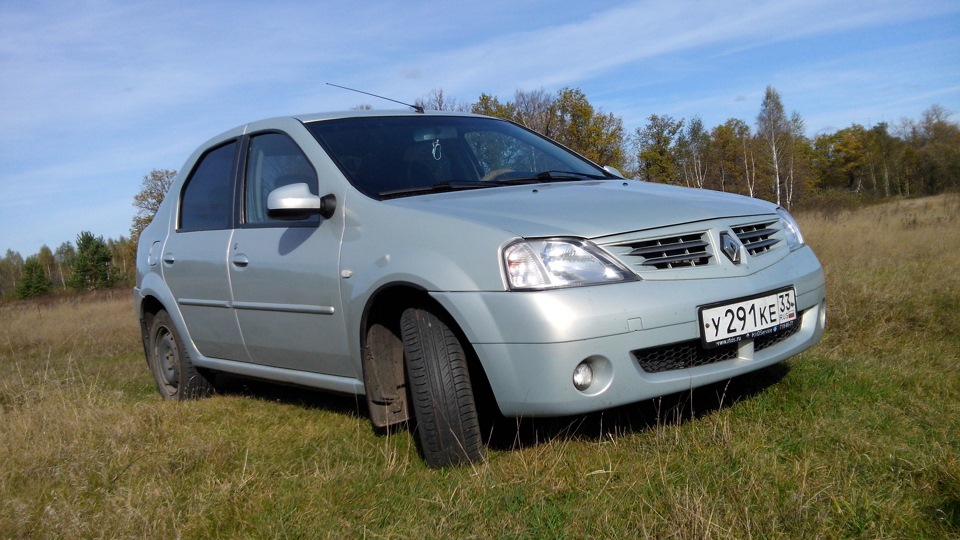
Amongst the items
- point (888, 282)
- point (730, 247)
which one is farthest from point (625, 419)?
point (888, 282)

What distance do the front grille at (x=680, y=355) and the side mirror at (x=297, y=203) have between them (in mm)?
1569

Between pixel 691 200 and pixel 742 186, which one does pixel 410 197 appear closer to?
pixel 691 200

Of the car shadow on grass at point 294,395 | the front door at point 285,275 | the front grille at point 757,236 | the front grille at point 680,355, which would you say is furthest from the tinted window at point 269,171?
the front grille at point 757,236

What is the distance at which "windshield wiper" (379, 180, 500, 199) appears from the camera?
379cm

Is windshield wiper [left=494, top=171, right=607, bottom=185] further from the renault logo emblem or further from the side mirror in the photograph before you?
the renault logo emblem

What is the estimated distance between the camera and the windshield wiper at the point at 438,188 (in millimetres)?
3787

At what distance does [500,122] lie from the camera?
505 centimetres

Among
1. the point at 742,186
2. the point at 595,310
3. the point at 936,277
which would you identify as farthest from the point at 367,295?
the point at 742,186

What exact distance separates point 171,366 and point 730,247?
382 centimetres

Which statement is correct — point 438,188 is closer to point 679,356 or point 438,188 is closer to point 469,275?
point 469,275

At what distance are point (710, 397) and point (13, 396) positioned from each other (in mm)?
4544

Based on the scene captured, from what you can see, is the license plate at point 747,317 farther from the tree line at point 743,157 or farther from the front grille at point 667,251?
the tree line at point 743,157

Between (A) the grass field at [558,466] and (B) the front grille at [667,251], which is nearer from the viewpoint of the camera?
(A) the grass field at [558,466]

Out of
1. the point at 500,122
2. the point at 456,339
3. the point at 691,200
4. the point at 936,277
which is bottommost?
the point at 936,277
